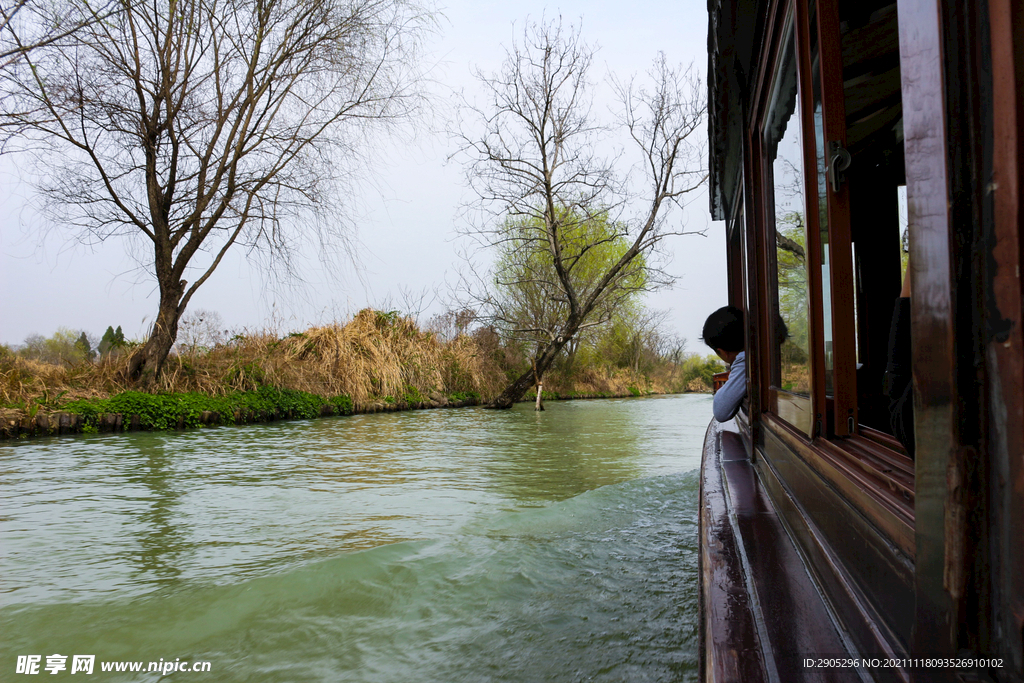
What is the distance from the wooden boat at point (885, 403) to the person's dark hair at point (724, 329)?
1173 mm

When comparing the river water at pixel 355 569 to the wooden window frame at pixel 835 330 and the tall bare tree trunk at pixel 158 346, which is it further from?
the tall bare tree trunk at pixel 158 346

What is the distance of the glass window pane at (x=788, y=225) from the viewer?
160cm

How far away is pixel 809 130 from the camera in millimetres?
1470

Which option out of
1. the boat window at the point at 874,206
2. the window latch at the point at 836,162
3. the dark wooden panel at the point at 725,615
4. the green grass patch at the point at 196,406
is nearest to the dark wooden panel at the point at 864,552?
the dark wooden panel at the point at 725,615

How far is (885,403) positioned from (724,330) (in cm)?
121

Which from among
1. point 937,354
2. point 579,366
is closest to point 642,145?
point 579,366

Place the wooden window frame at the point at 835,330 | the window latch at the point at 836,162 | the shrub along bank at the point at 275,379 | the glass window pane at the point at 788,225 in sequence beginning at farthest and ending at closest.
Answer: the shrub along bank at the point at 275,379 → the glass window pane at the point at 788,225 → the window latch at the point at 836,162 → the wooden window frame at the point at 835,330

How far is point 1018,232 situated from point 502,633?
70.0 inches

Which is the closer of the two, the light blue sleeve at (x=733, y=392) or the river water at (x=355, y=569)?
the river water at (x=355, y=569)

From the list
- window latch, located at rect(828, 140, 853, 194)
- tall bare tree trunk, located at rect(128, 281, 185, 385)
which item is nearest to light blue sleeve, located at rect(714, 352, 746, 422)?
window latch, located at rect(828, 140, 853, 194)

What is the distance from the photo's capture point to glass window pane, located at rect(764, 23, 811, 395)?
5.26ft

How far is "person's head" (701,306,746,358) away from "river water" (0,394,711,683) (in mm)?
929

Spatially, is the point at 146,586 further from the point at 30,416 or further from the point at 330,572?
the point at 30,416

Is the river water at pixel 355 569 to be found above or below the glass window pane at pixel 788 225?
below
